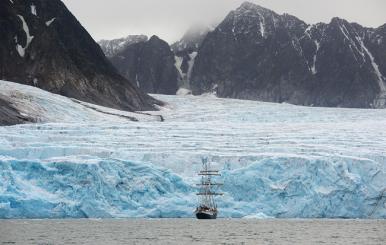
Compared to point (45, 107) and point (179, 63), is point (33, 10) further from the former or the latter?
point (179, 63)

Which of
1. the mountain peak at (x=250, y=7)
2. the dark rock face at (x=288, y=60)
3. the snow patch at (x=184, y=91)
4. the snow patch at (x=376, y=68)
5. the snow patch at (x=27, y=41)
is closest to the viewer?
the snow patch at (x=27, y=41)

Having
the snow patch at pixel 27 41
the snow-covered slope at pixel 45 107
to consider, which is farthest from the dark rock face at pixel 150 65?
the snow-covered slope at pixel 45 107

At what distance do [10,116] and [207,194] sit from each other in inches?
1095

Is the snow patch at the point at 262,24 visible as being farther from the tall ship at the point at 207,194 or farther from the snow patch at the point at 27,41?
the tall ship at the point at 207,194

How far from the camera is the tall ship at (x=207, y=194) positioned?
46.0 m

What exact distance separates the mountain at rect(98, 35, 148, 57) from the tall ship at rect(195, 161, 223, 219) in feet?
447

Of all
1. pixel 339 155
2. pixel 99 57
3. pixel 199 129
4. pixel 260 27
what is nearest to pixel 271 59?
pixel 260 27

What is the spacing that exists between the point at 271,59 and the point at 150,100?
216ft

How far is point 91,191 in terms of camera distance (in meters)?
44.5

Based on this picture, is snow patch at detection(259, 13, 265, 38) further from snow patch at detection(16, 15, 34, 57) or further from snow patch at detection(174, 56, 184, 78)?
snow patch at detection(16, 15, 34, 57)

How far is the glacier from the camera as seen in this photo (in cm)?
4456

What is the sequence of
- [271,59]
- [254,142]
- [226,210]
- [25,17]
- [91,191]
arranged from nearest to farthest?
[91,191]
[226,210]
[254,142]
[25,17]
[271,59]

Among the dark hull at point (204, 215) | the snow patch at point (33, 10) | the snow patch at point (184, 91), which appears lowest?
the dark hull at point (204, 215)

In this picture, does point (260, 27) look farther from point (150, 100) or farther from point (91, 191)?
point (91, 191)
